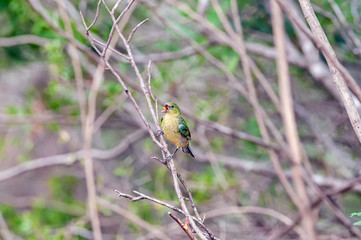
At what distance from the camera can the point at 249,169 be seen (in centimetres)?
568

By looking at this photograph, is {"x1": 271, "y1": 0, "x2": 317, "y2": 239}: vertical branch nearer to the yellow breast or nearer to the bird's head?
the yellow breast

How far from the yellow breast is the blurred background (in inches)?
63.1

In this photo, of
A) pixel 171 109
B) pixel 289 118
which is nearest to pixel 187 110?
pixel 171 109

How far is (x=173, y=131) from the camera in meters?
3.29

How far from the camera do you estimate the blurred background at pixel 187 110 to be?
5.16 m

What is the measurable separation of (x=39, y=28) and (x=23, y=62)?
1204 millimetres

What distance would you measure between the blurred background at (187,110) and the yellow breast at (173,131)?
1603mm

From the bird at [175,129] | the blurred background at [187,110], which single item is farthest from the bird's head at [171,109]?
the blurred background at [187,110]

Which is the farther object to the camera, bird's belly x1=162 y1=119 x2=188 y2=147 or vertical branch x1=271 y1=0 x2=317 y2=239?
→ bird's belly x1=162 y1=119 x2=188 y2=147

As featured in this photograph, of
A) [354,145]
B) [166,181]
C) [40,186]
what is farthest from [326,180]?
[40,186]

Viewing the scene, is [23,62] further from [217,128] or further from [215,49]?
[217,128]

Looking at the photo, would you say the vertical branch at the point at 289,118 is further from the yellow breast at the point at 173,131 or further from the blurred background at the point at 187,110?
the blurred background at the point at 187,110

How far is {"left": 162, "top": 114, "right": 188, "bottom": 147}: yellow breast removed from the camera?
3275 mm

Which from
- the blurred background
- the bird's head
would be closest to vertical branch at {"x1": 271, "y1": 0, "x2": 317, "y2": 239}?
the bird's head
